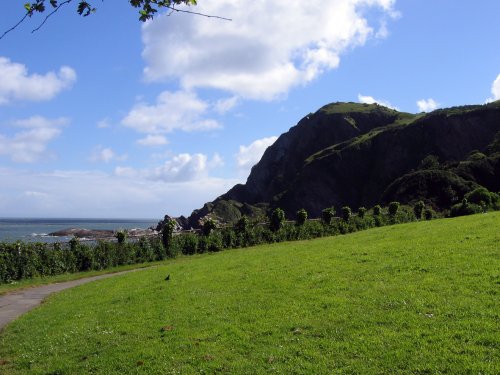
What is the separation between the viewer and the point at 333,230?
106 feet

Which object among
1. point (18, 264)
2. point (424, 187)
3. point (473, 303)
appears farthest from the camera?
point (424, 187)

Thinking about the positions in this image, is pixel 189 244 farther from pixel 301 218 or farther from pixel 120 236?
pixel 301 218

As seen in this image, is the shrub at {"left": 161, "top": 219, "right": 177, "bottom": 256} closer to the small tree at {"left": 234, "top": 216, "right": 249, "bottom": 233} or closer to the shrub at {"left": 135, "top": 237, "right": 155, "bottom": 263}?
the shrub at {"left": 135, "top": 237, "right": 155, "bottom": 263}

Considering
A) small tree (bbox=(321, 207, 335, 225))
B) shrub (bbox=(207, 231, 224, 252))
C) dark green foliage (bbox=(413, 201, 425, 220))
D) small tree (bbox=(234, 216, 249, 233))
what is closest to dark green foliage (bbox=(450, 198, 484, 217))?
dark green foliage (bbox=(413, 201, 425, 220))

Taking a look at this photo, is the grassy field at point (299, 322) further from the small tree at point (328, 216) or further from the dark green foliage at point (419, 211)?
the dark green foliage at point (419, 211)

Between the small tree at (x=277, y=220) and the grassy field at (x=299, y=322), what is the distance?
16.3m

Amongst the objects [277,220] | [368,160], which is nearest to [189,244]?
[277,220]

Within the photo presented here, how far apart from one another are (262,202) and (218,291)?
459 ft

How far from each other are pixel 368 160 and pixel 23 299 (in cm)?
11868

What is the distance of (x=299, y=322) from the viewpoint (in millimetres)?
8820

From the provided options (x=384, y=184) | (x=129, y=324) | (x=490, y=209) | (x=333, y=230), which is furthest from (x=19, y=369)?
(x=384, y=184)

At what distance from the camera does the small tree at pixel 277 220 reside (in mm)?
31594

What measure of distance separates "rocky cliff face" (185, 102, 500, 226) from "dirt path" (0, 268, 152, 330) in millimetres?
44342

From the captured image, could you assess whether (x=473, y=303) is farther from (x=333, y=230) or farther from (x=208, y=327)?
(x=333, y=230)
